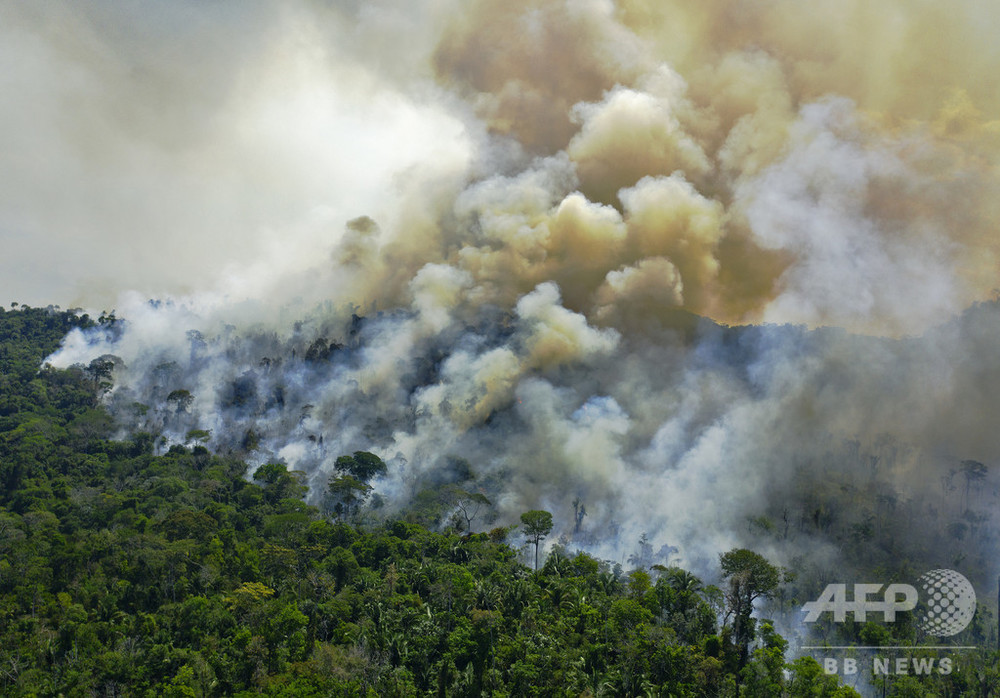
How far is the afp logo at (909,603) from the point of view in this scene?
69750 millimetres

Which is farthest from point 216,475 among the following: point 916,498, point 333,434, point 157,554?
point 916,498

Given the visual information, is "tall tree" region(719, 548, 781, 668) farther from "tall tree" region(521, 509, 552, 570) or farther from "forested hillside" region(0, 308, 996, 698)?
"tall tree" region(521, 509, 552, 570)

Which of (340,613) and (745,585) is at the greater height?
(745,585)

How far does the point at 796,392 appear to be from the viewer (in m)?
105

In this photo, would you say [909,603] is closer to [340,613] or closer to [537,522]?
[537,522]

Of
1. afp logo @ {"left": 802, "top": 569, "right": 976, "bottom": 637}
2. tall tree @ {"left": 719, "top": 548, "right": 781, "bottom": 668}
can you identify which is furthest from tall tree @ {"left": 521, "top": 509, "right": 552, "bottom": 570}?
afp logo @ {"left": 802, "top": 569, "right": 976, "bottom": 637}

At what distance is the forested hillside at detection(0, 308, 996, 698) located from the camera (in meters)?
51.4

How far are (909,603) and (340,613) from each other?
187ft

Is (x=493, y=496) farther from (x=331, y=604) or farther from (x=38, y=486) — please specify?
(x=38, y=486)

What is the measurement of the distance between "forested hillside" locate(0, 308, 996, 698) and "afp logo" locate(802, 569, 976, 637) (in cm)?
999

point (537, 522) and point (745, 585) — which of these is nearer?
point (745, 585)

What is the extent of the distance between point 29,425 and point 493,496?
82894mm

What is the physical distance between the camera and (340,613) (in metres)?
61.9

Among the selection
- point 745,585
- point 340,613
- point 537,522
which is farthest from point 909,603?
point 340,613
